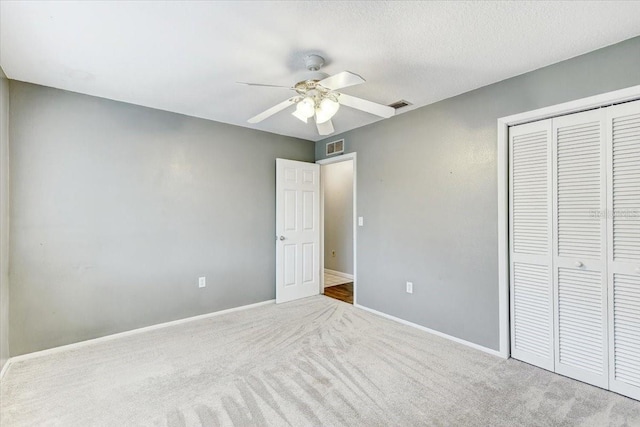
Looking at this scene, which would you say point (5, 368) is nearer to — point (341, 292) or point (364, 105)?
point (364, 105)

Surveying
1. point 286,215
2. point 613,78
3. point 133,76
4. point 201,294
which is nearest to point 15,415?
point 201,294

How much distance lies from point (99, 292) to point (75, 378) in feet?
2.86

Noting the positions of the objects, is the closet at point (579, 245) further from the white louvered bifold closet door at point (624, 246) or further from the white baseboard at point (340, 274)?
the white baseboard at point (340, 274)

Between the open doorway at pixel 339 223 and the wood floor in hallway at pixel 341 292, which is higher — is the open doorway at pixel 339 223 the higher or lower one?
the higher one

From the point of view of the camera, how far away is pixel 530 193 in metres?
2.46

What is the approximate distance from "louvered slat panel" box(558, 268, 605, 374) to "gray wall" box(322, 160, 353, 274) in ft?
12.0

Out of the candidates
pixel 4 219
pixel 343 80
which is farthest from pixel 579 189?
pixel 4 219

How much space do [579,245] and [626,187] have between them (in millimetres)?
489

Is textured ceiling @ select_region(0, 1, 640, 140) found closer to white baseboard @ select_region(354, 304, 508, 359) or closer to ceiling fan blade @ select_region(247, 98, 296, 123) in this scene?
ceiling fan blade @ select_region(247, 98, 296, 123)

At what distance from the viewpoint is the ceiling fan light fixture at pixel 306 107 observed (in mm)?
2221

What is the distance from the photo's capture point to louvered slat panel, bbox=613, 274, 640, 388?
6.48ft

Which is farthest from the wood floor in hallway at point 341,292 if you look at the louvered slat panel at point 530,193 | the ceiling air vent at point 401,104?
the ceiling air vent at point 401,104

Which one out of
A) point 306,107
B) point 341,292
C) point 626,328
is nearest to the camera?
point 626,328

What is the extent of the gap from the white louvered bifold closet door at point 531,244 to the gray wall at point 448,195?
15 centimetres
